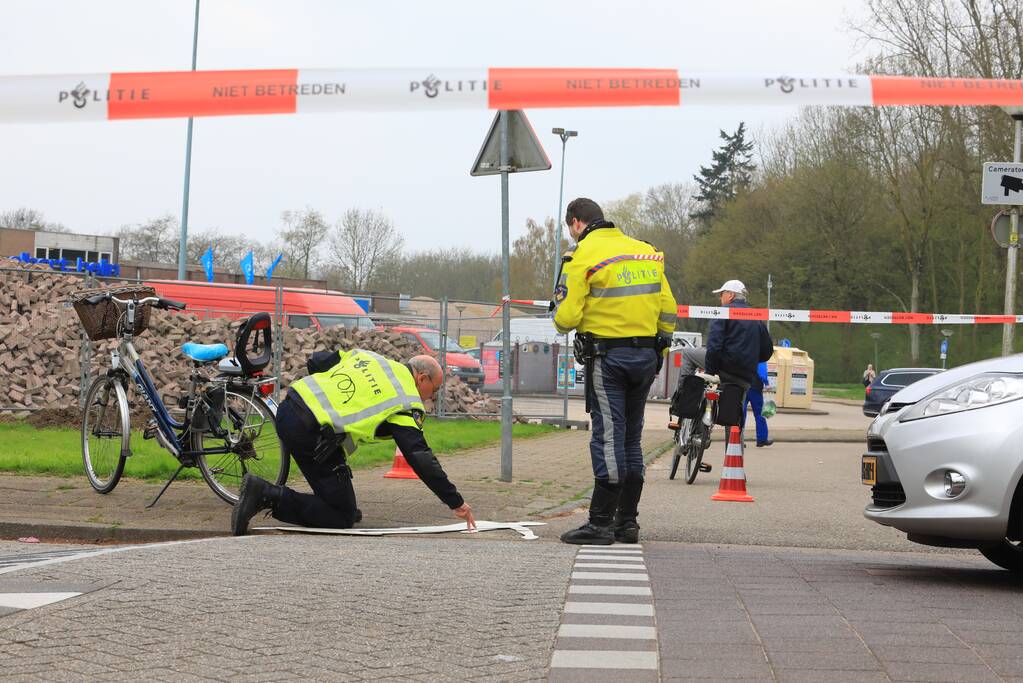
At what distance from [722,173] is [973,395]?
275 ft

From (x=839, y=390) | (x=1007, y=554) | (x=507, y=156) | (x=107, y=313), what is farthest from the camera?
(x=839, y=390)

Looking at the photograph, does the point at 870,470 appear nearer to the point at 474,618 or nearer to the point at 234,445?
the point at 474,618

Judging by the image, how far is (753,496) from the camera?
34.6 ft

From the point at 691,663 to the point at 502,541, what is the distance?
3.12 m

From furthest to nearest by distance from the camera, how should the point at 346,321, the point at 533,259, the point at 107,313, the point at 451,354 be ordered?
1. the point at 533,259
2. the point at 451,354
3. the point at 346,321
4. the point at 107,313

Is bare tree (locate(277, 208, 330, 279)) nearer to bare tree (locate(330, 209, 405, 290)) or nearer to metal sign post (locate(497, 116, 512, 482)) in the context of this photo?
bare tree (locate(330, 209, 405, 290))

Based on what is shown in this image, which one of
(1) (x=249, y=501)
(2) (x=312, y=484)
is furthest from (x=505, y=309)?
(1) (x=249, y=501)

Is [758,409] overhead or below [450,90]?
below

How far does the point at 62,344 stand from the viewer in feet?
59.3

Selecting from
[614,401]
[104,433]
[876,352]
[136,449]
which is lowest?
[136,449]

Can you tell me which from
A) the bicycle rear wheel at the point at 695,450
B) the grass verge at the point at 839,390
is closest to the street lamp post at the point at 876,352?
the grass verge at the point at 839,390

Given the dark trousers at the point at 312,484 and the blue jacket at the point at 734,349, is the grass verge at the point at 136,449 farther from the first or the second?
the blue jacket at the point at 734,349

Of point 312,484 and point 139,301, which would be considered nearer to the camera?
point 312,484

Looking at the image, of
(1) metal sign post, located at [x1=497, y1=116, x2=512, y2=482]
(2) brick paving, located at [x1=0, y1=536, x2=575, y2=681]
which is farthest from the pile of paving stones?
(2) brick paving, located at [x1=0, y1=536, x2=575, y2=681]
